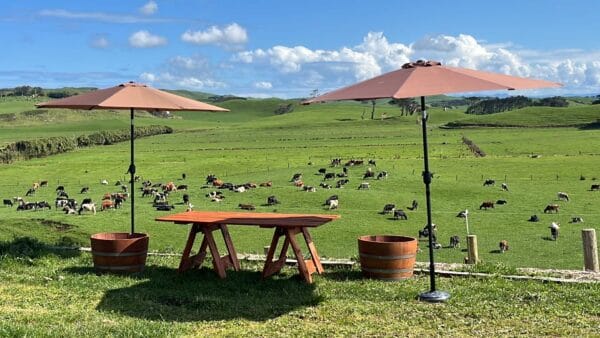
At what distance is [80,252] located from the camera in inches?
560

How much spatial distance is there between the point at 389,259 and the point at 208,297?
3.25 meters

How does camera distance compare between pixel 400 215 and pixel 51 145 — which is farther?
pixel 51 145

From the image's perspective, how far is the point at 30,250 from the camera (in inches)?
539

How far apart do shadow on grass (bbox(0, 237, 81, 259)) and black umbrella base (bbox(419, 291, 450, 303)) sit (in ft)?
26.1

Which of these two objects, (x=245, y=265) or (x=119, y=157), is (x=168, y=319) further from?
(x=119, y=157)

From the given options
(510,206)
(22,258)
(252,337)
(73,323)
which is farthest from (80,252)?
(510,206)

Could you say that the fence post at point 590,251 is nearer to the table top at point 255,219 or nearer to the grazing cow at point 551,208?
the table top at point 255,219

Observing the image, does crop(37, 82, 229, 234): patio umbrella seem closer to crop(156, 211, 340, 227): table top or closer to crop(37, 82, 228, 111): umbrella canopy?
crop(37, 82, 228, 111): umbrella canopy

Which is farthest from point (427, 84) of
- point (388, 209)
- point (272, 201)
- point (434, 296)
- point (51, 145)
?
point (51, 145)

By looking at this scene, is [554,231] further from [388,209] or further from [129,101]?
[129,101]

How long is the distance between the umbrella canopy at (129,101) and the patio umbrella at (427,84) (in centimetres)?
371

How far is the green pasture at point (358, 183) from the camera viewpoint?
1155 inches

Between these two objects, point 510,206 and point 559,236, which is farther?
point 510,206

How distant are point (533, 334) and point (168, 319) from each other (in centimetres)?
486
